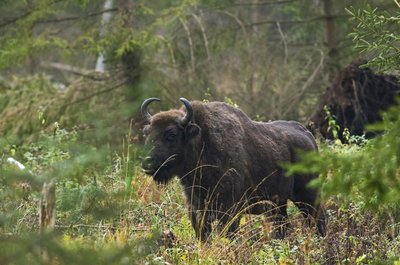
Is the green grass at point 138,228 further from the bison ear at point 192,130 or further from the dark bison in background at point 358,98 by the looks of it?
the dark bison in background at point 358,98

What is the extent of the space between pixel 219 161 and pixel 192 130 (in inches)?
19.9

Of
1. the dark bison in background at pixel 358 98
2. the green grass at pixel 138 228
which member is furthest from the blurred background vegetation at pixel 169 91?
the dark bison in background at pixel 358 98

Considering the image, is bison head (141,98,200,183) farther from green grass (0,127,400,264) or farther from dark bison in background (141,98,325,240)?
green grass (0,127,400,264)

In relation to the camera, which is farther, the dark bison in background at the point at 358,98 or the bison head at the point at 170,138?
the dark bison in background at the point at 358,98

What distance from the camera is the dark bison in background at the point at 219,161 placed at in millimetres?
9812

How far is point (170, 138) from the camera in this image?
10.2 metres

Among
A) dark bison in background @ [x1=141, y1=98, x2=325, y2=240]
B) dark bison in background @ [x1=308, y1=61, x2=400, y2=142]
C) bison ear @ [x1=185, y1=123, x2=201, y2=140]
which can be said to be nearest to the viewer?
dark bison in background @ [x1=141, y1=98, x2=325, y2=240]

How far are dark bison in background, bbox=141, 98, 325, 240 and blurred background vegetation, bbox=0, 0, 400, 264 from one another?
0.28 meters

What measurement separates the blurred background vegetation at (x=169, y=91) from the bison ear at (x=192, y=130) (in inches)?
28.4

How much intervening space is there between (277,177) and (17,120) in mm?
8343

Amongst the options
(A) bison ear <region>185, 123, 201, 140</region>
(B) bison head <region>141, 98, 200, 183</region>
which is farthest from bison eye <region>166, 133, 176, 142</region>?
(A) bison ear <region>185, 123, 201, 140</region>

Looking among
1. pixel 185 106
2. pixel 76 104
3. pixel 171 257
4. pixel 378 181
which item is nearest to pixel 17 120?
pixel 76 104

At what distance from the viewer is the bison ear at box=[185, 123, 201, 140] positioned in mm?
10125

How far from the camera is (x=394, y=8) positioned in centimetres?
1730
